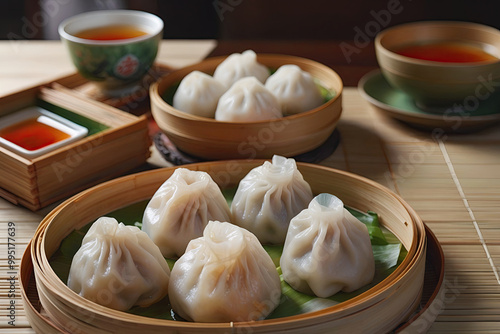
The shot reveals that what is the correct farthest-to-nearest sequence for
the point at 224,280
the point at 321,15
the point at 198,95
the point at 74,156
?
the point at 321,15 → the point at 198,95 → the point at 74,156 → the point at 224,280

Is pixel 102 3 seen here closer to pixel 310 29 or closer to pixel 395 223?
pixel 310 29

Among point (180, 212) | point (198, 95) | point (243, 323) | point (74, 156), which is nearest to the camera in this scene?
point (243, 323)

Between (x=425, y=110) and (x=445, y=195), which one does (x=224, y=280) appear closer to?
(x=445, y=195)

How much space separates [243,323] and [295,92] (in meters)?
1.12

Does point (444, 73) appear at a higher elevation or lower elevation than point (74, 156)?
higher

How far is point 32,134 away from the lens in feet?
6.45

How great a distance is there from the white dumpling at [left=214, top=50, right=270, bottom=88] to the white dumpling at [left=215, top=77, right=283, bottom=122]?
216mm

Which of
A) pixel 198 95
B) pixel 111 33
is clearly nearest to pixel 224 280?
pixel 198 95

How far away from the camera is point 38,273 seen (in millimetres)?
1261

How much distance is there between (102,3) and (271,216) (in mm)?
4038

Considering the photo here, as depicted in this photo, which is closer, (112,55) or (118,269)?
(118,269)

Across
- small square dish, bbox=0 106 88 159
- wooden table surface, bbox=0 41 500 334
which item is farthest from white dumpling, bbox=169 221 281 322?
small square dish, bbox=0 106 88 159

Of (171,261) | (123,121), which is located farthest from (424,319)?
(123,121)

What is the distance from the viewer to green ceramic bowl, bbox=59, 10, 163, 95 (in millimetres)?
2221
